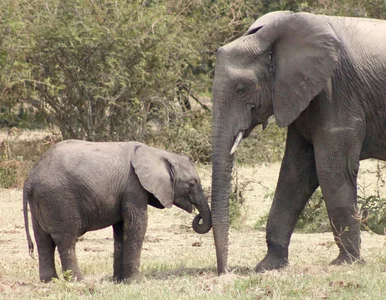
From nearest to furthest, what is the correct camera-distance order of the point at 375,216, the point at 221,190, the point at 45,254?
A: the point at 221,190 < the point at 45,254 < the point at 375,216

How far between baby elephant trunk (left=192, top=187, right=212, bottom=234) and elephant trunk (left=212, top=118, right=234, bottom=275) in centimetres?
39

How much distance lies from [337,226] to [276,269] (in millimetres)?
666

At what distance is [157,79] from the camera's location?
1652cm

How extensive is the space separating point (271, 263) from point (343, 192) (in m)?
0.99

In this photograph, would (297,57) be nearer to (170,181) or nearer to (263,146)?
(170,181)

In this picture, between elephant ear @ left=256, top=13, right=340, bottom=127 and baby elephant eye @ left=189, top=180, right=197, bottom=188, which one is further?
baby elephant eye @ left=189, top=180, right=197, bottom=188

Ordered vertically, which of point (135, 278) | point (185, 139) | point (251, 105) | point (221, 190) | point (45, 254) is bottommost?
point (185, 139)

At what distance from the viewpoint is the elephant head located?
8.05 meters

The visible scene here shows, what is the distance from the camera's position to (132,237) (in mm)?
8289

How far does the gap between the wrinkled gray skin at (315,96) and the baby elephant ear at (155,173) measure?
0.52 metres

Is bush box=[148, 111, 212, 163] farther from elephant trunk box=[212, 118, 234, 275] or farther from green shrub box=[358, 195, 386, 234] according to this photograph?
elephant trunk box=[212, 118, 234, 275]

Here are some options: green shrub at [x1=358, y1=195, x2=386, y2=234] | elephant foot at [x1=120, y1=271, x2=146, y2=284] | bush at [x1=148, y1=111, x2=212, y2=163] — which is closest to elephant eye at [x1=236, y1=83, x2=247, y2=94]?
elephant foot at [x1=120, y1=271, x2=146, y2=284]

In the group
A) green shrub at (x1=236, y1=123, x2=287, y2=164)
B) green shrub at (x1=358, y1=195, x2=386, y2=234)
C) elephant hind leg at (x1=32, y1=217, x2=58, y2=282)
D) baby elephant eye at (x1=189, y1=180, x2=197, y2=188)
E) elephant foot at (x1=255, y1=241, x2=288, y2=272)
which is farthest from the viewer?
green shrub at (x1=236, y1=123, x2=287, y2=164)

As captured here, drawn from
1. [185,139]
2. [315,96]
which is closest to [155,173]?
[315,96]
